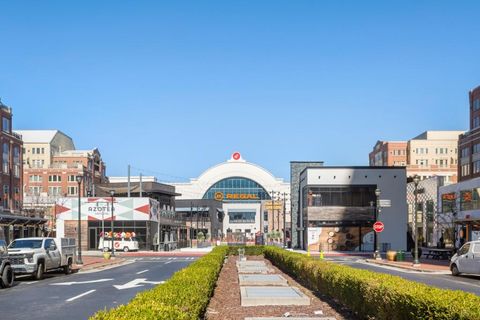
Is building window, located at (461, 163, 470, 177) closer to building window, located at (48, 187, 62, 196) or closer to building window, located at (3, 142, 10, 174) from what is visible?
building window, located at (3, 142, 10, 174)

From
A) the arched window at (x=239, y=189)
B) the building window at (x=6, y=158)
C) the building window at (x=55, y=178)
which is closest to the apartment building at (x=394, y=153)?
the arched window at (x=239, y=189)

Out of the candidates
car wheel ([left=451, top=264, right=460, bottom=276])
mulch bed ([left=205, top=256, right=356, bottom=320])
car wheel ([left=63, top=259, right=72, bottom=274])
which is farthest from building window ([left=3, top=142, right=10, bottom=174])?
mulch bed ([left=205, top=256, right=356, bottom=320])

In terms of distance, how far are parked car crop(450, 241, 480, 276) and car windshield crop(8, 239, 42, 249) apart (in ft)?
64.7

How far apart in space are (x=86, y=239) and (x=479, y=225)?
43559 millimetres

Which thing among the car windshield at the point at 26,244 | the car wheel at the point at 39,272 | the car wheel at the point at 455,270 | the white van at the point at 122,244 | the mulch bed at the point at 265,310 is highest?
the car windshield at the point at 26,244

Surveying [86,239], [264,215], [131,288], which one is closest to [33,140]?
[264,215]

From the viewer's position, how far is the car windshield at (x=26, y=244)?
2959 cm

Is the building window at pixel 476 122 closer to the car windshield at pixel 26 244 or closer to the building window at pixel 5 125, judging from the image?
the building window at pixel 5 125

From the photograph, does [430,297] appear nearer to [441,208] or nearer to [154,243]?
[441,208]

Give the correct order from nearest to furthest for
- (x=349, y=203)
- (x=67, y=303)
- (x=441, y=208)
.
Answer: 1. (x=67, y=303)
2. (x=441, y=208)
3. (x=349, y=203)

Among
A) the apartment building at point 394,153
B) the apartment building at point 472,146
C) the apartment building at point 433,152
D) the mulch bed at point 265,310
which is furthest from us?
the apartment building at point 394,153

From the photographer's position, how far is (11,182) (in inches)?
3457

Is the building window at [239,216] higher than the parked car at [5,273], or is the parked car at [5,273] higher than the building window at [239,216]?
the parked car at [5,273]

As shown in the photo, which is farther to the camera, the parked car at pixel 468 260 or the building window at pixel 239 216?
the building window at pixel 239 216
